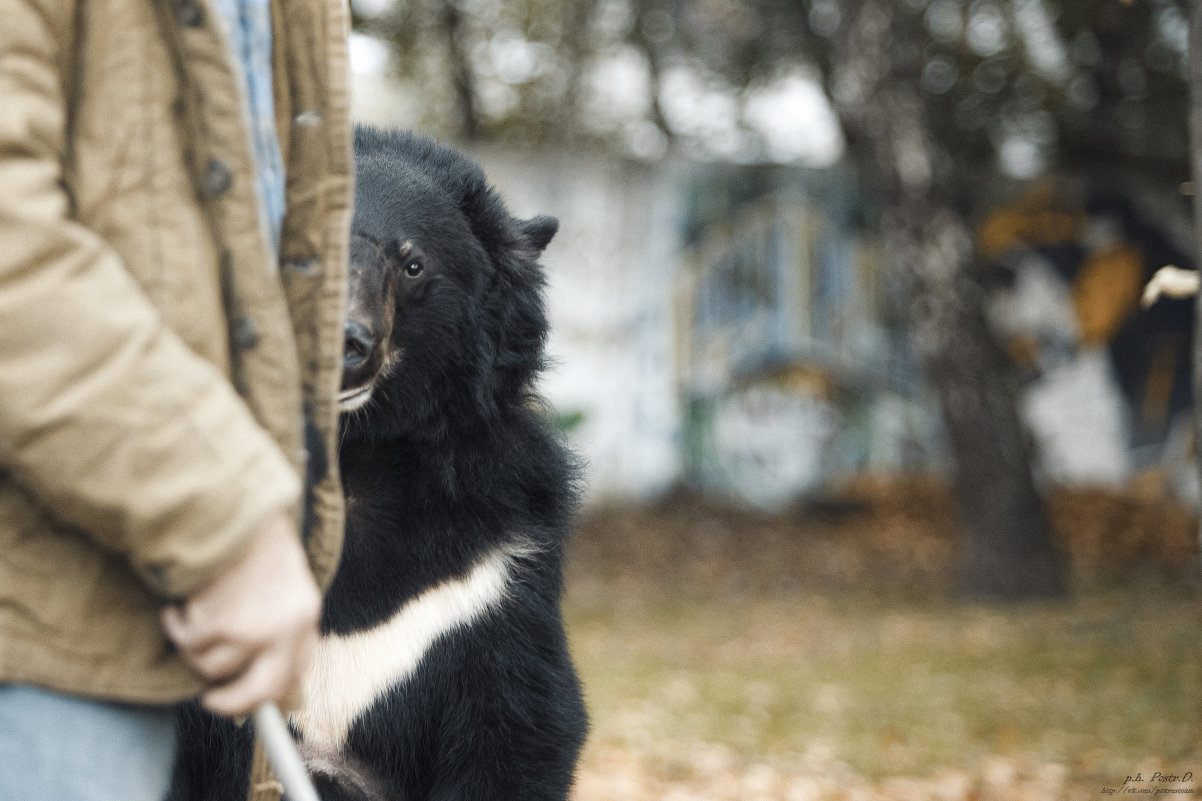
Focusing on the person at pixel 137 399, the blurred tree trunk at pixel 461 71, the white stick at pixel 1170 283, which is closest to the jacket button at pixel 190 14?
the person at pixel 137 399

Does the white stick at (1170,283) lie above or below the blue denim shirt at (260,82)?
below

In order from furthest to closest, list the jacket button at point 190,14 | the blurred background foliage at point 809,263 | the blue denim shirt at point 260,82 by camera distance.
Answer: the blurred background foliage at point 809,263 → the blue denim shirt at point 260,82 → the jacket button at point 190,14

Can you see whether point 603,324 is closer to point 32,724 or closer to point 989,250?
point 989,250

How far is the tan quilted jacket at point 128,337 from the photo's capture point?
0.92 meters

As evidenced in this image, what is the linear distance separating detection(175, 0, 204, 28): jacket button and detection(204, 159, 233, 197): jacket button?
0.12 m

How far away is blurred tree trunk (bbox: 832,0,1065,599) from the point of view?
24.8 ft

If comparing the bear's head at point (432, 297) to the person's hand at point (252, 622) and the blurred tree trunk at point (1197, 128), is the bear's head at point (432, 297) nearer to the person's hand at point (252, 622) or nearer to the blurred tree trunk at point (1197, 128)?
the person's hand at point (252, 622)

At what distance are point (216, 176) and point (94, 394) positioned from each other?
0.24 metres

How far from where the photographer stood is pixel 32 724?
99 cm

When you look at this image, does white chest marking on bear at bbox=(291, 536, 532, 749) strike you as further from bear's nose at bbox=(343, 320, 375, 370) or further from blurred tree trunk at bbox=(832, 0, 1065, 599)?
blurred tree trunk at bbox=(832, 0, 1065, 599)

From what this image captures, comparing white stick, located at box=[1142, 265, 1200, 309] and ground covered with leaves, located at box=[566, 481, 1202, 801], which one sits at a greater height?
white stick, located at box=[1142, 265, 1200, 309]

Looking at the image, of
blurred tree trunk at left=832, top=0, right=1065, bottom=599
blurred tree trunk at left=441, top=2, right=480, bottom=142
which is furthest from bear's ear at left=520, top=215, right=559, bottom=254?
blurred tree trunk at left=441, top=2, right=480, bottom=142

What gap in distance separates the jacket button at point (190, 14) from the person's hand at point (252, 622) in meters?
0.43

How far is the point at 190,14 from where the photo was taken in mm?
1021
